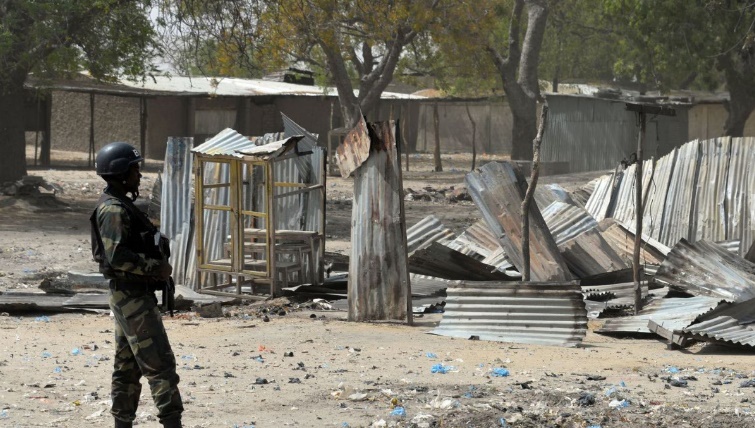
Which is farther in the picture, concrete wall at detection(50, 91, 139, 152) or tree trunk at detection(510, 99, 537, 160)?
concrete wall at detection(50, 91, 139, 152)

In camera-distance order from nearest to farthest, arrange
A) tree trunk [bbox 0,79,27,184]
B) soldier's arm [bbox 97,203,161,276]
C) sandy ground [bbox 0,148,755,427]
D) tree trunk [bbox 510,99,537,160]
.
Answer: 1. soldier's arm [bbox 97,203,161,276]
2. sandy ground [bbox 0,148,755,427]
3. tree trunk [bbox 0,79,27,184]
4. tree trunk [bbox 510,99,537,160]

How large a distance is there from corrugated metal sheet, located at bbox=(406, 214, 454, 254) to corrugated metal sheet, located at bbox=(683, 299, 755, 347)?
12.5ft

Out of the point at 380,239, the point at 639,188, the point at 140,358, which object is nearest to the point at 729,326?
the point at 639,188

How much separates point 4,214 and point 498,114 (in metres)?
25.7

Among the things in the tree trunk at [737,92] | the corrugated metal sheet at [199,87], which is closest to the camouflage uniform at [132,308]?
the corrugated metal sheet at [199,87]

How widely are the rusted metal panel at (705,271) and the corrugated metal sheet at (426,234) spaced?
2.72 meters

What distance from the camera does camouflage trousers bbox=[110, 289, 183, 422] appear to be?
497 centimetres

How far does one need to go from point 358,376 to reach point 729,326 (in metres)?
3.20

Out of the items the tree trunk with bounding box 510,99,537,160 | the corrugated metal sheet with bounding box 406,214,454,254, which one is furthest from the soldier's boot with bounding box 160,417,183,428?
the tree trunk with bounding box 510,99,537,160

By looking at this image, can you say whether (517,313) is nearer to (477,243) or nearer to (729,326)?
(729,326)

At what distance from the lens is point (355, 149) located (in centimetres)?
961

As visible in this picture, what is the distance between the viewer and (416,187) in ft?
83.4

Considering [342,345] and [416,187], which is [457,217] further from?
[342,345]

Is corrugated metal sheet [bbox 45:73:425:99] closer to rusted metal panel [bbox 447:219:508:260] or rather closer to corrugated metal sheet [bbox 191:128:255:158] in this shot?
rusted metal panel [bbox 447:219:508:260]
